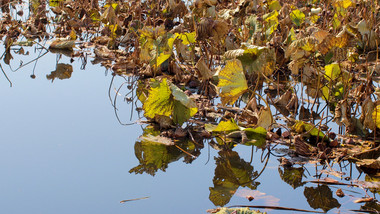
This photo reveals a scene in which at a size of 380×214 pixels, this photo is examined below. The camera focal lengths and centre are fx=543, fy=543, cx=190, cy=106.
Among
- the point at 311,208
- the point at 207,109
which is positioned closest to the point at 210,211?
the point at 311,208

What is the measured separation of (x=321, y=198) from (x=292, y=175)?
0.20m

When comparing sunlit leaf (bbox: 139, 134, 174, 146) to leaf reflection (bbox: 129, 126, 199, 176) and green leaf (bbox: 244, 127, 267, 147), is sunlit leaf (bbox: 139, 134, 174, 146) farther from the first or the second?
green leaf (bbox: 244, 127, 267, 147)

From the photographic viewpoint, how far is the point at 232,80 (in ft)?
7.20

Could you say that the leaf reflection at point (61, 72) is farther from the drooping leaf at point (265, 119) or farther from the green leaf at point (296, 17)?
the drooping leaf at point (265, 119)

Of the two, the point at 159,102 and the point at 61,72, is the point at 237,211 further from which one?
the point at 61,72

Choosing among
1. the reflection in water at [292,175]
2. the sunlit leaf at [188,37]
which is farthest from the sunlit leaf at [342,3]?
the reflection in water at [292,175]

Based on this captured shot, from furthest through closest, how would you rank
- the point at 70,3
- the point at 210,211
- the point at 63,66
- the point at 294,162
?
the point at 70,3 → the point at 63,66 → the point at 294,162 → the point at 210,211

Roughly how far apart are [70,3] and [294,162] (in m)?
3.89

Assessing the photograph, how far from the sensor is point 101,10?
5.53m

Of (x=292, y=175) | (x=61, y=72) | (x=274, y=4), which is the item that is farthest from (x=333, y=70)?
(x=61, y=72)

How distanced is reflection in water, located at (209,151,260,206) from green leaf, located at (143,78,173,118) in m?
0.36

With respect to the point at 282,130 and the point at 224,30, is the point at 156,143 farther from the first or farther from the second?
the point at 224,30

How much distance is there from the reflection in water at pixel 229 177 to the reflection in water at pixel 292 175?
99mm

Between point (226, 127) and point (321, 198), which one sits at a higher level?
point (226, 127)
